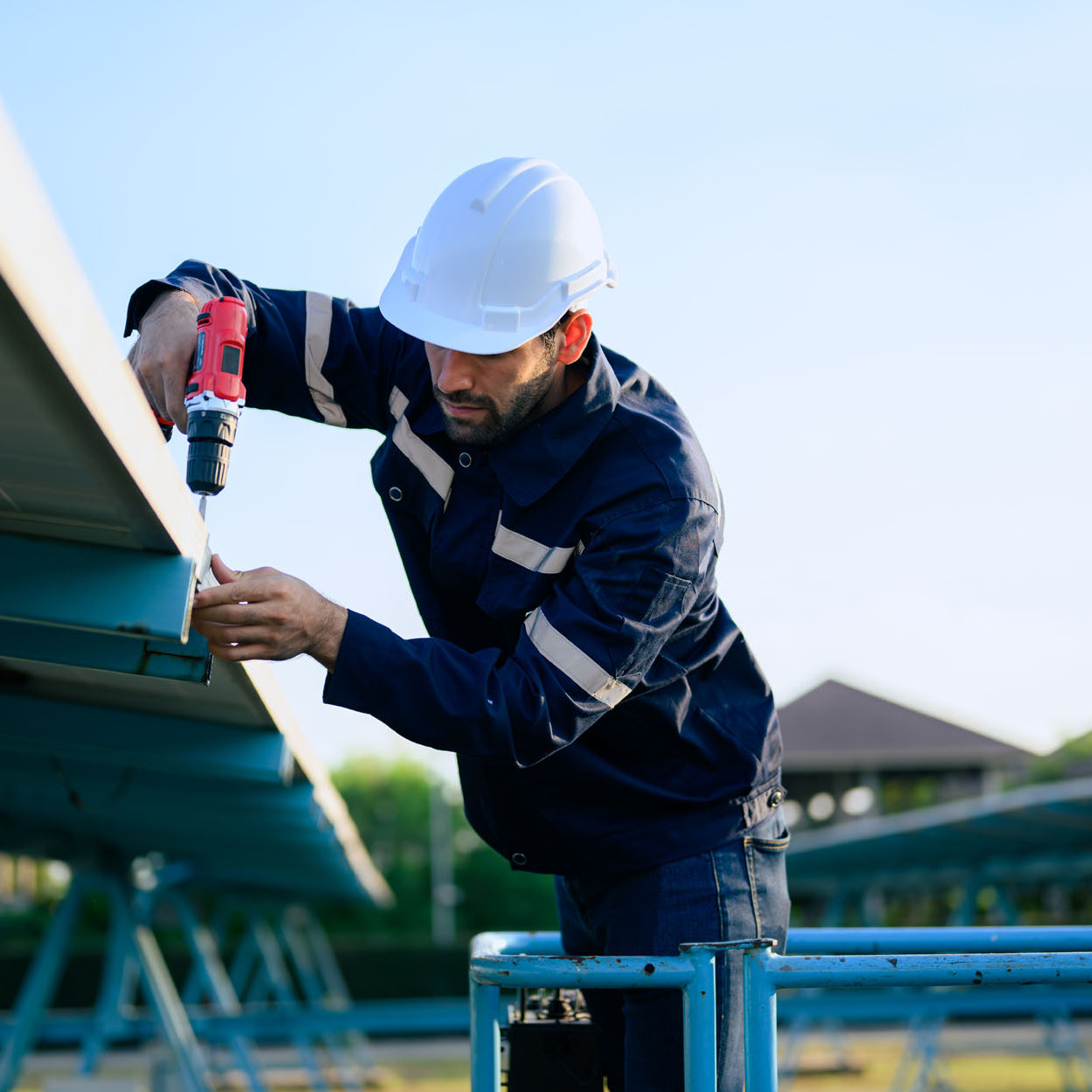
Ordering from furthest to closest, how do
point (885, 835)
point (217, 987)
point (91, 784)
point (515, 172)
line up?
1. point (885, 835)
2. point (217, 987)
3. point (91, 784)
4. point (515, 172)

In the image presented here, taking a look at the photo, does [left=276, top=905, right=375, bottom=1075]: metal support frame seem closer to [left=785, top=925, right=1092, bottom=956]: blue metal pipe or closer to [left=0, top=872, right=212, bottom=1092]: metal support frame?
[left=0, top=872, right=212, bottom=1092]: metal support frame

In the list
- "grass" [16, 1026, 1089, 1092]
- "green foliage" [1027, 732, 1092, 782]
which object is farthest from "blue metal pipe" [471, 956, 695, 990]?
"green foliage" [1027, 732, 1092, 782]

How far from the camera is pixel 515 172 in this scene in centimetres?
251

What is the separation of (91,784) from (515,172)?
305cm

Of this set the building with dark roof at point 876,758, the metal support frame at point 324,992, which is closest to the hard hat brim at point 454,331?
the metal support frame at point 324,992

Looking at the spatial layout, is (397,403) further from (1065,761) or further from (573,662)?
(1065,761)

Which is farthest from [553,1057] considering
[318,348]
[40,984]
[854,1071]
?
[854,1071]

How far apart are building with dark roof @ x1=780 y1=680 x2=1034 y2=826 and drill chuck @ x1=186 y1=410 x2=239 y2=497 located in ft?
117

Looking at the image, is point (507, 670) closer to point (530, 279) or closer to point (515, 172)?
point (530, 279)

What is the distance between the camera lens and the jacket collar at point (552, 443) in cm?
240

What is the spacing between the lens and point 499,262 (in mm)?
2432

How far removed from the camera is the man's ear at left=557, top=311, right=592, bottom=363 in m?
2.49

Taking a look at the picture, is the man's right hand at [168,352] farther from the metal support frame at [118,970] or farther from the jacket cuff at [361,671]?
the metal support frame at [118,970]

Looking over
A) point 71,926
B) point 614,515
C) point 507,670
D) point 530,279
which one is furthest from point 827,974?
point 71,926
